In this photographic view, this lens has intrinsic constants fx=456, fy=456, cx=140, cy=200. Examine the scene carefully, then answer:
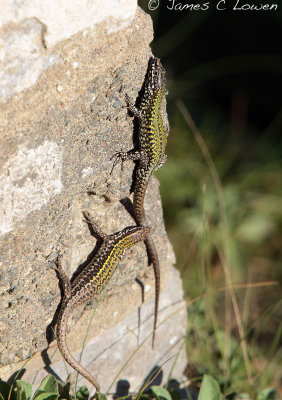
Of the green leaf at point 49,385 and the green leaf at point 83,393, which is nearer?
the green leaf at point 49,385

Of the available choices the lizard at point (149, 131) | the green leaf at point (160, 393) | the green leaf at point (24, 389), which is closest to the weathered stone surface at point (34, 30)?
the lizard at point (149, 131)

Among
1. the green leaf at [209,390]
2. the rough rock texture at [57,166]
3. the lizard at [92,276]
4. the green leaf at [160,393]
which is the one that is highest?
the rough rock texture at [57,166]

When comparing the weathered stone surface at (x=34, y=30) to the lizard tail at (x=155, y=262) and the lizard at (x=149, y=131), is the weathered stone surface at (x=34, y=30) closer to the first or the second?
the lizard at (x=149, y=131)

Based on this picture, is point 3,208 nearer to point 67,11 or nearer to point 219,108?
point 67,11

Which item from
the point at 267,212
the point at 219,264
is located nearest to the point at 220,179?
the point at 267,212

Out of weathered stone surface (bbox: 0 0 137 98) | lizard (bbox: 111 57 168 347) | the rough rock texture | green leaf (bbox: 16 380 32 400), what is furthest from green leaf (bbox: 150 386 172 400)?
weathered stone surface (bbox: 0 0 137 98)

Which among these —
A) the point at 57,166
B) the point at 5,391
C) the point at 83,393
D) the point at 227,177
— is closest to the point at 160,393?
the point at 83,393

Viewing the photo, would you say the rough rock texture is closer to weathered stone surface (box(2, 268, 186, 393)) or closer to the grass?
weathered stone surface (box(2, 268, 186, 393))

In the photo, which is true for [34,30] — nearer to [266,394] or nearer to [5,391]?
[5,391]
